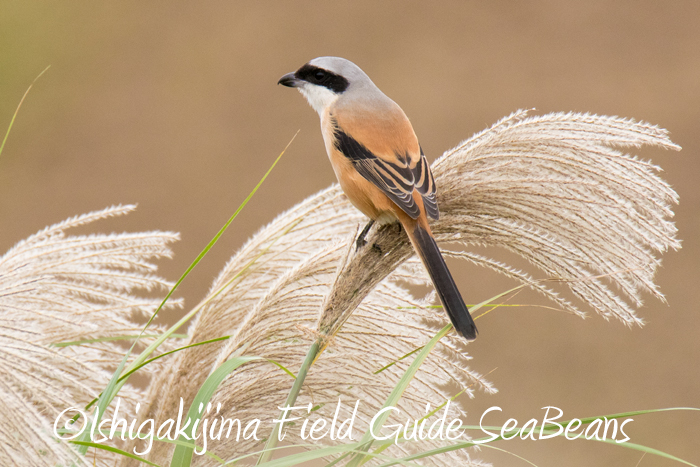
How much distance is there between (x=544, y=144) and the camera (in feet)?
2.74

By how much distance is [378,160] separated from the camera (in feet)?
3.50

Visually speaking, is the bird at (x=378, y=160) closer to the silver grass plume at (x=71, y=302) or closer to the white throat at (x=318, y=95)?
the white throat at (x=318, y=95)

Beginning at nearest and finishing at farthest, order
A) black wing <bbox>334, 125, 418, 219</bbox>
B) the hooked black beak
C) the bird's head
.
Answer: black wing <bbox>334, 125, 418, 219</bbox> → the bird's head → the hooked black beak

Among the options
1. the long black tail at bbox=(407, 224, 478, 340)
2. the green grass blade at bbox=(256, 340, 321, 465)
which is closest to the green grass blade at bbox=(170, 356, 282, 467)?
the green grass blade at bbox=(256, 340, 321, 465)

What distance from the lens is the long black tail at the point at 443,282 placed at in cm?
76

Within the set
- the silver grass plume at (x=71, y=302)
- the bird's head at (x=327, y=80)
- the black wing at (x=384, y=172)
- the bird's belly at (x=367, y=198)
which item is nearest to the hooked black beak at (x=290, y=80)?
the bird's head at (x=327, y=80)

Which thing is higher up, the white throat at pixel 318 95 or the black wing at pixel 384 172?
the white throat at pixel 318 95

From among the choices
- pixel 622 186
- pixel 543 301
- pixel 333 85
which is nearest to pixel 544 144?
pixel 622 186

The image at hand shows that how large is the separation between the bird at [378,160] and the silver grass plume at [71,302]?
31 cm

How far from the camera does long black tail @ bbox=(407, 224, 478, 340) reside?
76 centimetres

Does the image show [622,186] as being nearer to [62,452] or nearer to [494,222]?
[494,222]

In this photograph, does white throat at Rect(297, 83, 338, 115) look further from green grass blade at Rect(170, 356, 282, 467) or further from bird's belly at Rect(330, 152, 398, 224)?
green grass blade at Rect(170, 356, 282, 467)

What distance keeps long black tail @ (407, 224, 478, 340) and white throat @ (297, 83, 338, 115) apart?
47 centimetres

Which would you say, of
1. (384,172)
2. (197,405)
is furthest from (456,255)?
(197,405)
